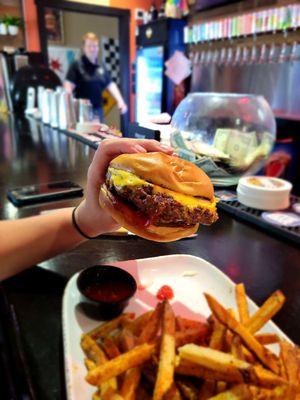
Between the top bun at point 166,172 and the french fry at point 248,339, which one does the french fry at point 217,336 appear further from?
the top bun at point 166,172

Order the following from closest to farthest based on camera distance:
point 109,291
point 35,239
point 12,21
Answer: point 109,291 → point 35,239 → point 12,21

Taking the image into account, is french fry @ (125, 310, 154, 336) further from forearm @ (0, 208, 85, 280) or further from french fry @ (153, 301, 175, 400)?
forearm @ (0, 208, 85, 280)

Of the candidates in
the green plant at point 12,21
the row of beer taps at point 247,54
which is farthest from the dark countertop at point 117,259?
the green plant at point 12,21

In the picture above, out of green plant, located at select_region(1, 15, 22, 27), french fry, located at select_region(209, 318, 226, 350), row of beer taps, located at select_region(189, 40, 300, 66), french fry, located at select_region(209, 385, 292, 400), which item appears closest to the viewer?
french fry, located at select_region(209, 385, 292, 400)

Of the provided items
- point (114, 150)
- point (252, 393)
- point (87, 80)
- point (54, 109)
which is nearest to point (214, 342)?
point (252, 393)

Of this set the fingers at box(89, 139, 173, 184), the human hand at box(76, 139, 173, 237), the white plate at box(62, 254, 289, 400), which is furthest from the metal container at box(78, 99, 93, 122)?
the white plate at box(62, 254, 289, 400)

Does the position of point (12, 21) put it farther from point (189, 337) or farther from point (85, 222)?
point (189, 337)
